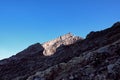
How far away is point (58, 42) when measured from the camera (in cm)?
7406

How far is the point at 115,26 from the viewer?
176ft

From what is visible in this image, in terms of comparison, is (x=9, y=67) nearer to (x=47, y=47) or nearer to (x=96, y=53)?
(x=47, y=47)

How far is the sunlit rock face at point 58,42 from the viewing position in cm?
6891

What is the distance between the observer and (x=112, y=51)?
28.1m

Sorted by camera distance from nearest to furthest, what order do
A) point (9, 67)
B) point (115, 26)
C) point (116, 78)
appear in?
point (116, 78)
point (115, 26)
point (9, 67)

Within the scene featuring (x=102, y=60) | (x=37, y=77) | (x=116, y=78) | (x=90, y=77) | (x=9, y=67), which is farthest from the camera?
(x=9, y=67)

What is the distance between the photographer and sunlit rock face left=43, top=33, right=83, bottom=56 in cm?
6891

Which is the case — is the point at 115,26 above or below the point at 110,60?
above

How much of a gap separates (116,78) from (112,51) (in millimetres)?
5299

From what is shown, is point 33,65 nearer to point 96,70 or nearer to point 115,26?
point 115,26

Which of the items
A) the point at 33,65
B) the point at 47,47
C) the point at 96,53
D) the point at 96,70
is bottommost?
the point at 96,70

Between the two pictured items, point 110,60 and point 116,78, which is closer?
point 116,78

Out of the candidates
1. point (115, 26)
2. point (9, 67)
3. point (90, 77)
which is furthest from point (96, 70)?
point (9, 67)

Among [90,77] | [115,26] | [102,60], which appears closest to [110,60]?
[102,60]
